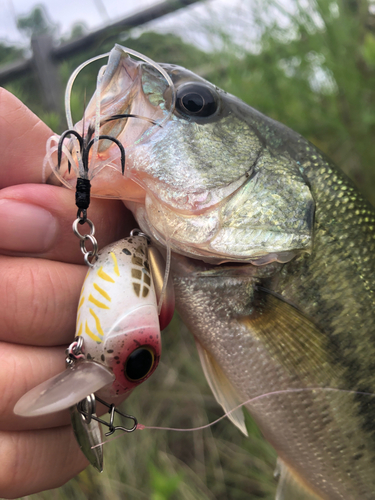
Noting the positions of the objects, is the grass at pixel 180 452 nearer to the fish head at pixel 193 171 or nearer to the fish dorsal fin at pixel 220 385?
the fish dorsal fin at pixel 220 385

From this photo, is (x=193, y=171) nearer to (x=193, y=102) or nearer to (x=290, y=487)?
(x=193, y=102)

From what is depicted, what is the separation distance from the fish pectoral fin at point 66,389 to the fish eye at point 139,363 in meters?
0.03

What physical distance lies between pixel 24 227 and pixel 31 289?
0.12 metres

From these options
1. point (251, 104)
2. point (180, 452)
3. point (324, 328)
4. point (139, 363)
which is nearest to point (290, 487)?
point (324, 328)

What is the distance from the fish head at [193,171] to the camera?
652mm

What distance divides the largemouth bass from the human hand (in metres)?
0.09

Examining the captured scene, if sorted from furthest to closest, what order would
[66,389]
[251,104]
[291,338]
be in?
[251,104]
[291,338]
[66,389]

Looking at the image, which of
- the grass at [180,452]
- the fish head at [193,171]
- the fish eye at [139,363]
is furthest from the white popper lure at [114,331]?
the grass at [180,452]

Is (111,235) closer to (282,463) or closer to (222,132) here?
(222,132)

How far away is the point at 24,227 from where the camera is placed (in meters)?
0.67

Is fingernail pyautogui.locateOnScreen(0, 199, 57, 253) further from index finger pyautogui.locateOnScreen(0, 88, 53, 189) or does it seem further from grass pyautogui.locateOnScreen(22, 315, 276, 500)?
grass pyautogui.locateOnScreen(22, 315, 276, 500)

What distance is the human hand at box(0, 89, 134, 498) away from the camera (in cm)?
68

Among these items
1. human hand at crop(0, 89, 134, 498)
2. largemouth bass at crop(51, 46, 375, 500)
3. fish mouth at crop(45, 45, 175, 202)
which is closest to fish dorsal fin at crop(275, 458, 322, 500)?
largemouth bass at crop(51, 46, 375, 500)

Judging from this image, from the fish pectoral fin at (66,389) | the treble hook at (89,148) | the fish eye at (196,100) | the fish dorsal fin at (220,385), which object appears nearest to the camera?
the fish pectoral fin at (66,389)
